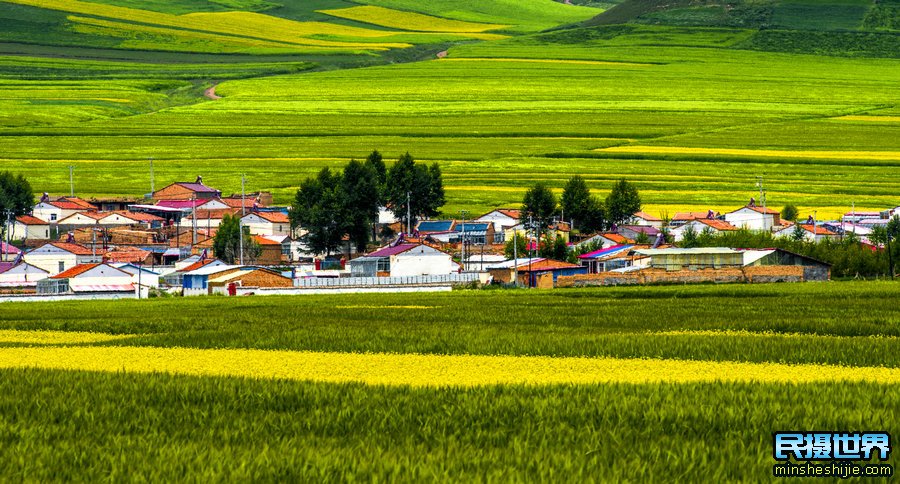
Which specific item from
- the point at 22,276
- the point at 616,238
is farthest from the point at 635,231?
the point at 22,276

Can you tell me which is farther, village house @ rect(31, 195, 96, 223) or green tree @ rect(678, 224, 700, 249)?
village house @ rect(31, 195, 96, 223)

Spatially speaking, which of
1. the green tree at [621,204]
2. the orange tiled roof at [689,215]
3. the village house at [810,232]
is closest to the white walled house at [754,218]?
the village house at [810,232]

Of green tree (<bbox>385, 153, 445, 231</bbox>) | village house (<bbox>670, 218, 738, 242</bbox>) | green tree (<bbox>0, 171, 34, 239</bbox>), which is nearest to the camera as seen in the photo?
village house (<bbox>670, 218, 738, 242</bbox>)

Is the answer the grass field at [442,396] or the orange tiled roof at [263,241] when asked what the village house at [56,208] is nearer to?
the orange tiled roof at [263,241]

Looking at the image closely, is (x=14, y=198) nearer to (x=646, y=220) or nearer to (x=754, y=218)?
(x=646, y=220)

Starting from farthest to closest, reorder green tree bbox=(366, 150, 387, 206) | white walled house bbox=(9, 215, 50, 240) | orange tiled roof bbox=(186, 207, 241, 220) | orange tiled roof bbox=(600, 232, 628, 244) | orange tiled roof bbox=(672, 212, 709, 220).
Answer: orange tiled roof bbox=(186, 207, 241, 220), white walled house bbox=(9, 215, 50, 240), orange tiled roof bbox=(672, 212, 709, 220), green tree bbox=(366, 150, 387, 206), orange tiled roof bbox=(600, 232, 628, 244)

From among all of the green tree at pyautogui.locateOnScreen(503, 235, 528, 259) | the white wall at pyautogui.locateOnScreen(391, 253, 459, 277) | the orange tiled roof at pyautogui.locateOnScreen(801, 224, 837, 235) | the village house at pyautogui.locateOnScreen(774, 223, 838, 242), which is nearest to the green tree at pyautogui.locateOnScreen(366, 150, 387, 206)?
the green tree at pyautogui.locateOnScreen(503, 235, 528, 259)

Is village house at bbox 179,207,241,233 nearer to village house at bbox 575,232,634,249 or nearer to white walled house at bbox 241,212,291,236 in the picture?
white walled house at bbox 241,212,291,236
